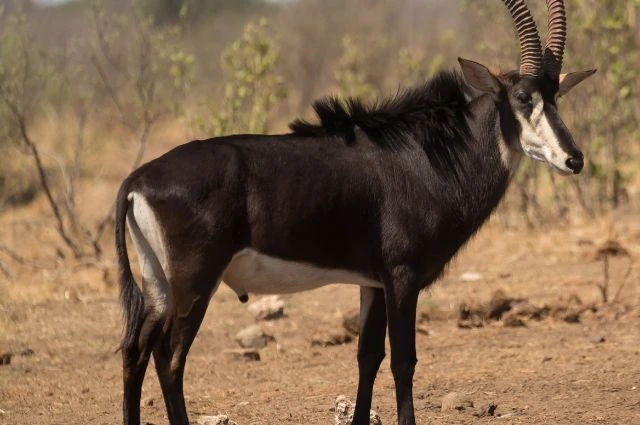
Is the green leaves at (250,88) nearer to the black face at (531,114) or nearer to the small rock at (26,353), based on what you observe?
the small rock at (26,353)

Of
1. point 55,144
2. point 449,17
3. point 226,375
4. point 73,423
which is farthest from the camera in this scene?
point 449,17

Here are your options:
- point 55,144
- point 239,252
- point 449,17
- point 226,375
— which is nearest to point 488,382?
point 226,375

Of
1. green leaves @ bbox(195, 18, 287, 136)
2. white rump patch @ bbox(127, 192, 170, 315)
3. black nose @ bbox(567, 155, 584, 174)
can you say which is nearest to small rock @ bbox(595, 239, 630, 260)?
green leaves @ bbox(195, 18, 287, 136)

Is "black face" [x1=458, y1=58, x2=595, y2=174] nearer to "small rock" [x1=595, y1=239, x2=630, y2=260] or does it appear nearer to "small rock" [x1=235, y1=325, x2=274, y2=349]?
"small rock" [x1=235, y1=325, x2=274, y2=349]

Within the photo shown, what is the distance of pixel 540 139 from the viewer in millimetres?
6766

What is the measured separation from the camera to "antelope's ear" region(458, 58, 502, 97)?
687 cm

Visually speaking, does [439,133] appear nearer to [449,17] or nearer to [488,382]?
[488,382]

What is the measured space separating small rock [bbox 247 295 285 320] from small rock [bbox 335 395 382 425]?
3.81 m

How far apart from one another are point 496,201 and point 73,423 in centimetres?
304

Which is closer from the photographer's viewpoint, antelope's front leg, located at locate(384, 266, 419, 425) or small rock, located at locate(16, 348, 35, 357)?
antelope's front leg, located at locate(384, 266, 419, 425)

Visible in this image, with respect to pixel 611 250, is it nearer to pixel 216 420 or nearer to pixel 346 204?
pixel 346 204

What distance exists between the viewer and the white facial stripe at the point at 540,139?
6.66 meters

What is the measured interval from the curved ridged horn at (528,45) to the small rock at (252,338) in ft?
12.4

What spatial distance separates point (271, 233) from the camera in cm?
634
